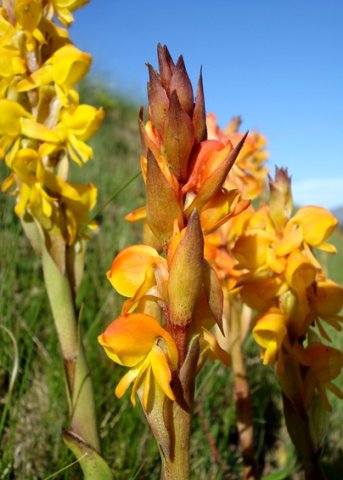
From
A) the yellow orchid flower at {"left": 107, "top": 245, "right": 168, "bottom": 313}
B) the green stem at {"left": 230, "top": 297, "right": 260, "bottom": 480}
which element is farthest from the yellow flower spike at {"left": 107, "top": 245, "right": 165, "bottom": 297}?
the green stem at {"left": 230, "top": 297, "right": 260, "bottom": 480}

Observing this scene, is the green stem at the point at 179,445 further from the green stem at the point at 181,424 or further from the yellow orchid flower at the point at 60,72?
the yellow orchid flower at the point at 60,72

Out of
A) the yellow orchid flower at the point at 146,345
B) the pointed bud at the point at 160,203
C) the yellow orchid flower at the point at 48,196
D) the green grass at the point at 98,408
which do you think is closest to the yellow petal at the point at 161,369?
the yellow orchid flower at the point at 146,345

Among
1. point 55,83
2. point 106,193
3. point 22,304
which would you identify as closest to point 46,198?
point 55,83

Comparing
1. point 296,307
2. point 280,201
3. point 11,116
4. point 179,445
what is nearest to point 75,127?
point 11,116

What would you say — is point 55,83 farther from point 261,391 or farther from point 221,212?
point 261,391

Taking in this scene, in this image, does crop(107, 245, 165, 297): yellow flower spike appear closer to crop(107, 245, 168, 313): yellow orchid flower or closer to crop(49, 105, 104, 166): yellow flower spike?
crop(107, 245, 168, 313): yellow orchid flower

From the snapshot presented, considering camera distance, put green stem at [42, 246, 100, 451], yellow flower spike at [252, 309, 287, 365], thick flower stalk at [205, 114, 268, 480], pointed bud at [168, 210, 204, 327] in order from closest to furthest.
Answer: pointed bud at [168, 210, 204, 327], yellow flower spike at [252, 309, 287, 365], green stem at [42, 246, 100, 451], thick flower stalk at [205, 114, 268, 480]
